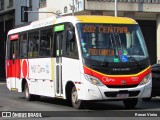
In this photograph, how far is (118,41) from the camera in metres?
15.2

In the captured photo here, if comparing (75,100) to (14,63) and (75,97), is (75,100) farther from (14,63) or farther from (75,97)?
(14,63)

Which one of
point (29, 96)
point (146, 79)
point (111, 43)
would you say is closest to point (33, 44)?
point (29, 96)

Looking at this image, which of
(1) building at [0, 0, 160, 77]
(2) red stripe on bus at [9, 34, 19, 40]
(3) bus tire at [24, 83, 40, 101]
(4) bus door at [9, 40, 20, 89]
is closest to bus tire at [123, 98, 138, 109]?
(3) bus tire at [24, 83, 40, 101]

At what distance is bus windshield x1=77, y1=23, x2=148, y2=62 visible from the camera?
48.4ft

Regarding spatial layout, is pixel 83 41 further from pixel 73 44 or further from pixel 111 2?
pixel 111 2

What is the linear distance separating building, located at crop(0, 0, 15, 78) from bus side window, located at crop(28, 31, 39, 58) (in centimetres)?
3807

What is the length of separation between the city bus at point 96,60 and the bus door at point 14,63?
3.89m

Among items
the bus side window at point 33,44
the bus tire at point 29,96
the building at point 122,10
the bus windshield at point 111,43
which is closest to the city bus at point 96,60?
the bus windshield at point 111,43

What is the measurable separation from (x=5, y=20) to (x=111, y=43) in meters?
47.2

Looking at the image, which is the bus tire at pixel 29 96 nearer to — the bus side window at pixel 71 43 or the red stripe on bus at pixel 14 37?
the red stripe on bus at pixel 14 37

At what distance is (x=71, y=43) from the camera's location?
50.7 ft

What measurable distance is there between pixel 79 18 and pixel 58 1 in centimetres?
3204

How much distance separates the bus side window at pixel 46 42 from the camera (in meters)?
17.3

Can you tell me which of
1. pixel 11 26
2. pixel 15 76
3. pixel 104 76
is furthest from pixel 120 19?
pixel 11 26
